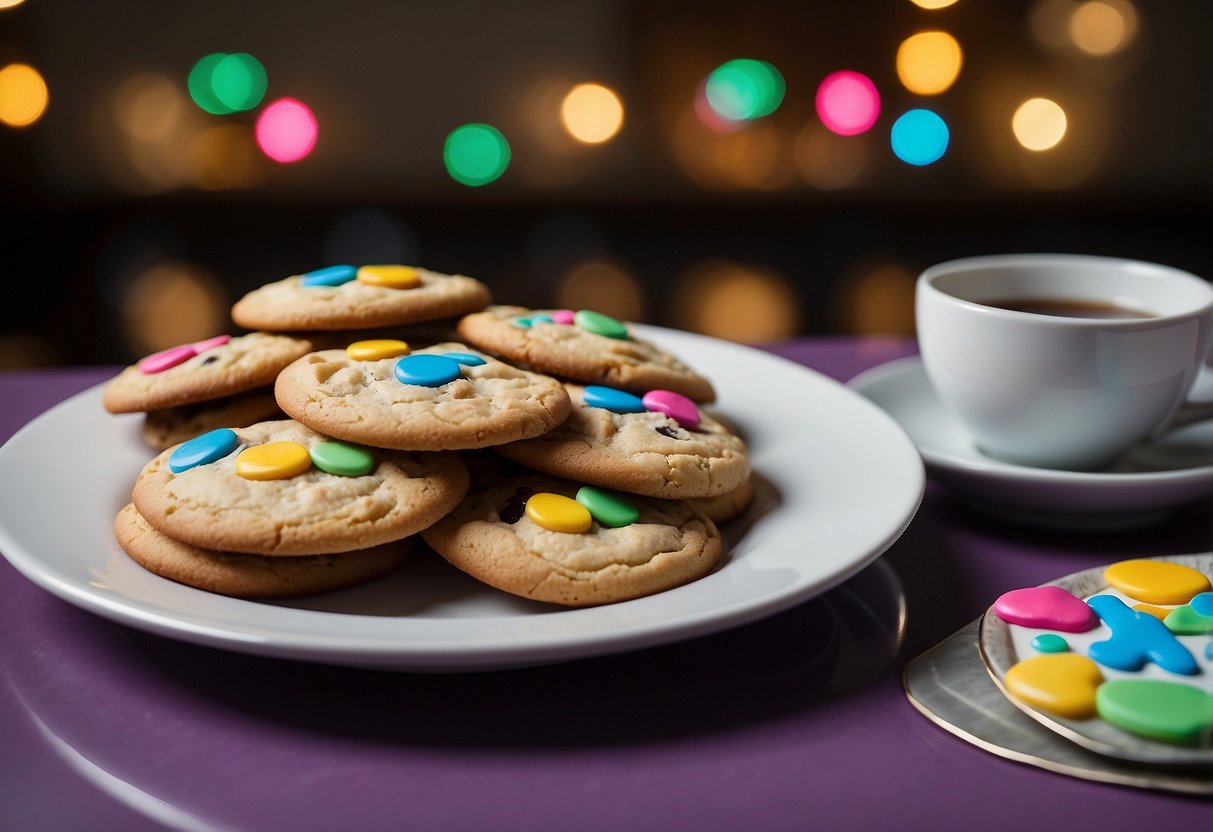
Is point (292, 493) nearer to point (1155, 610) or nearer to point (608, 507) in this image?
point (608, 507)

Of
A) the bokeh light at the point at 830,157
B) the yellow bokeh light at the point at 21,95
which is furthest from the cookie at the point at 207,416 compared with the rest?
the bokeh light at the point at 830,157

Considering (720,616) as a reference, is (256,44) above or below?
above

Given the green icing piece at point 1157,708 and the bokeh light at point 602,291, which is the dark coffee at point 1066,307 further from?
the bokeh light at point 602,291

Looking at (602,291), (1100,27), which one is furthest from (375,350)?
(1100,27)

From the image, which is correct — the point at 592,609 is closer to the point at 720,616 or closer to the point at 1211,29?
the point at 720,616

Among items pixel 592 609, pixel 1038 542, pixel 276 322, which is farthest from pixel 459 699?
pixel 1038 542

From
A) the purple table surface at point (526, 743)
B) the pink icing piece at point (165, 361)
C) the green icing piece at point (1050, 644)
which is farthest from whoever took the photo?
the pink icing piece at point (165, 361)
